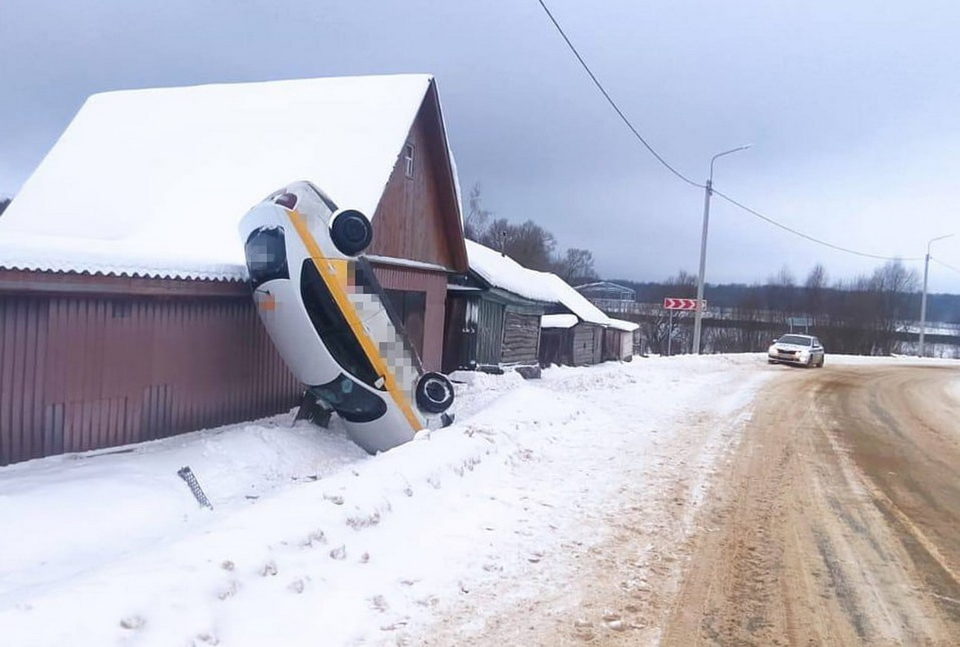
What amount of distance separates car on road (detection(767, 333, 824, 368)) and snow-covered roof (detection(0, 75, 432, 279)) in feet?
75.0

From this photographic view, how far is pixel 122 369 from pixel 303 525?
15.1 feet

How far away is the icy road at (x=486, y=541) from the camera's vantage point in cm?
412

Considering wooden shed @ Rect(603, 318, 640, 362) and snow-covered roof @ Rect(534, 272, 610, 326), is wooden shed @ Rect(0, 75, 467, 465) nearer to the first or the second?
snow-covered roof @ Rect(534, 272, 610, 326)

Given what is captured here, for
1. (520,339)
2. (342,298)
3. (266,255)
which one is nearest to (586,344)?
(520,339)

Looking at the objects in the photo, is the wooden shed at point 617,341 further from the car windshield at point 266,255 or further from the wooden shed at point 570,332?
the car windshield at point 266,255

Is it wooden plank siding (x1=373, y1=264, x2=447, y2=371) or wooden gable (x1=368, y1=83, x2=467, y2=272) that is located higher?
wooden gable (x1=368, y1=83, x2=467, y2=272)

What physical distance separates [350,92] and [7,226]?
7.94 meters

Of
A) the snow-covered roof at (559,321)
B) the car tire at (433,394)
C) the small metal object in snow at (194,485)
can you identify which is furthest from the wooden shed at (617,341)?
the small metal object in snow at (194,485)

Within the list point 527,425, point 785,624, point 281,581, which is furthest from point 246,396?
point 785,624

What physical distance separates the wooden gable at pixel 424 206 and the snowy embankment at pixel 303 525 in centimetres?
497

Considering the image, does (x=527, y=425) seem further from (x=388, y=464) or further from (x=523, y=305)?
(x=523, y=305)

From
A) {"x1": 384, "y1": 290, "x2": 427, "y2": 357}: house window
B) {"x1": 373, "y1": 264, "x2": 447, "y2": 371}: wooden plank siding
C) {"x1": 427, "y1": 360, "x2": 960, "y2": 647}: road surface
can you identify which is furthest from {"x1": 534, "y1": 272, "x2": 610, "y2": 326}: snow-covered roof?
{"x1": 427, "y1": 360, "x2": 960, "y2": 647}: road surface

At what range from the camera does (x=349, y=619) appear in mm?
4184

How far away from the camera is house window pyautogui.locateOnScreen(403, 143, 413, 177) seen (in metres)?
14.9
